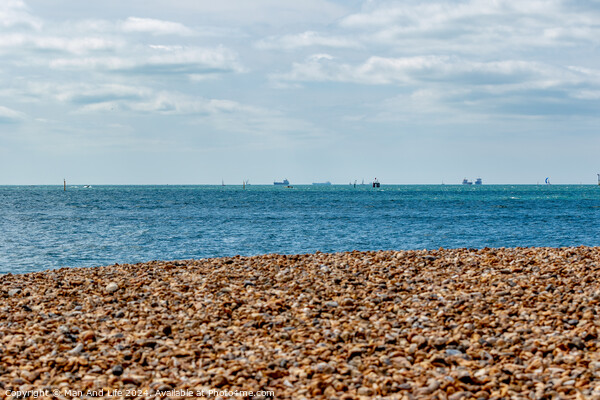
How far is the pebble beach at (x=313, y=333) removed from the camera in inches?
312

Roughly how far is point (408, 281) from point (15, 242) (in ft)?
105

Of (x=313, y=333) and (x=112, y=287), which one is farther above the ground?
(x=112, y=287)

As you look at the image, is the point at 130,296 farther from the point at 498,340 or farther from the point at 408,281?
the point at 498,340

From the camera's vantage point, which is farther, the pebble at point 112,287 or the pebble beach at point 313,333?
the pebble at point 112,287

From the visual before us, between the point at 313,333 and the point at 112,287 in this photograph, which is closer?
the point at 313,333

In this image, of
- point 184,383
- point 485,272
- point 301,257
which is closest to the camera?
point 184,383

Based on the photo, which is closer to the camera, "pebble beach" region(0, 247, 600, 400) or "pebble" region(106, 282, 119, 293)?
"pebble beach" region(0, 247, 600, 400)

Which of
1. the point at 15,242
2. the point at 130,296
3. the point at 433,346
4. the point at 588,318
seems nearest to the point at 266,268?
the point at 130,296

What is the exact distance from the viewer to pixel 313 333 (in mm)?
9750

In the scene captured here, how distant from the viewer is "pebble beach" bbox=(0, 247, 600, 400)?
26.0ft

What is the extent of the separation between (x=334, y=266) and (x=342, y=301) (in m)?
3.64

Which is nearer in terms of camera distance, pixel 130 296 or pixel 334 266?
pixel 130 296

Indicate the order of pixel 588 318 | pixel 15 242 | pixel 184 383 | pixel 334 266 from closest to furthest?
pixel 184 383
pixel 588 318
pixel 334 266
pixel 15 242

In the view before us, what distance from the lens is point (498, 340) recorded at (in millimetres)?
9109
